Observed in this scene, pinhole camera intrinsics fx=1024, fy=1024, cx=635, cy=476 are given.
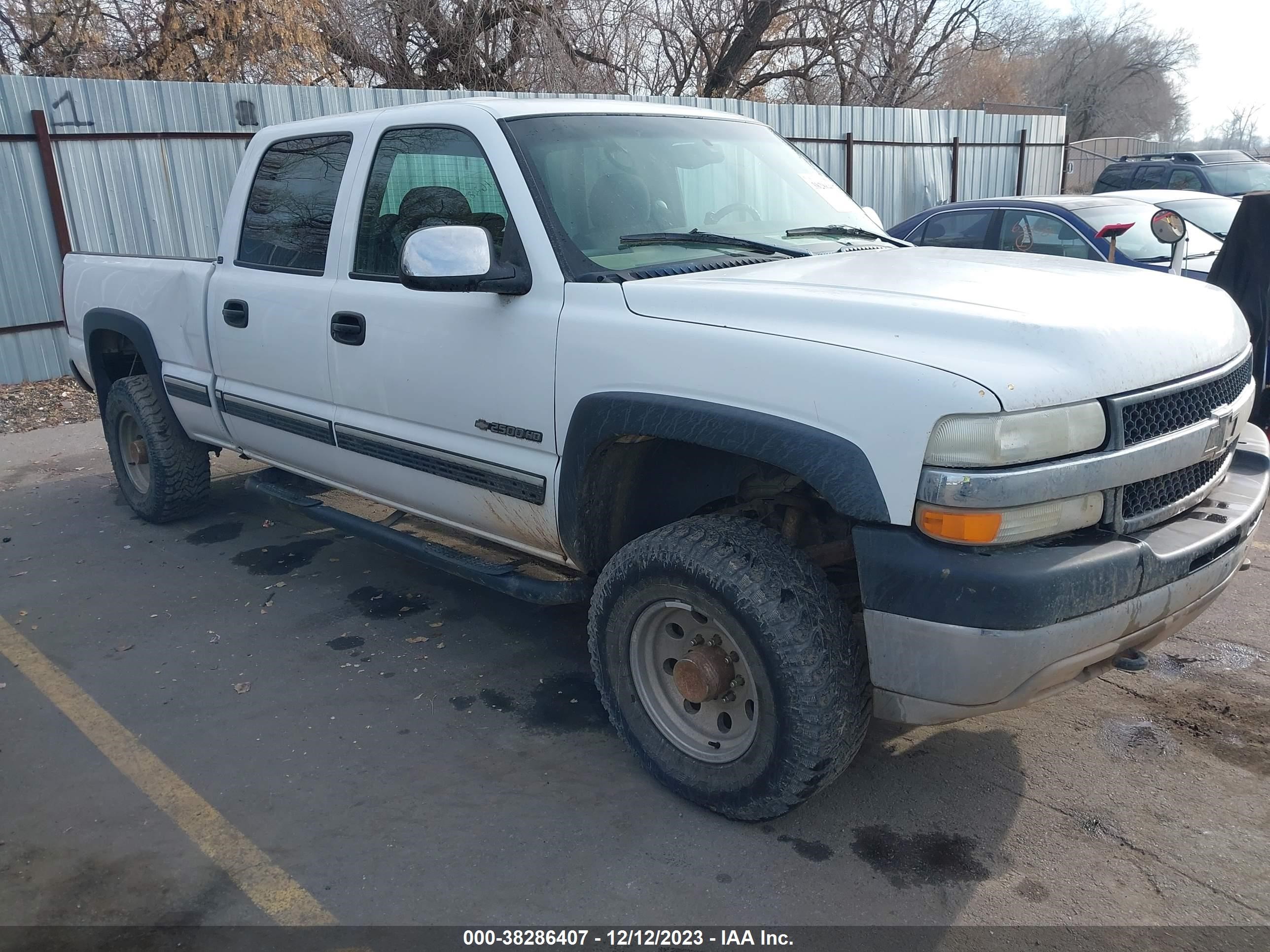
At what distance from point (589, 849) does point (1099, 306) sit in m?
2.06

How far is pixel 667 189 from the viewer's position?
3.70 metres

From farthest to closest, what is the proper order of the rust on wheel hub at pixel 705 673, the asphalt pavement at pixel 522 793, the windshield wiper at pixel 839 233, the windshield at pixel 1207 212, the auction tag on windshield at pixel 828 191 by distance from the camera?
the windshield at pixel 1207 212 → the auction tag on windshield at pixel 828 191 → the windshield wiper at pixel 839 233 → the rust on wheel hub at pixel 705 673 → the asphalt pavement at pixel 522 793

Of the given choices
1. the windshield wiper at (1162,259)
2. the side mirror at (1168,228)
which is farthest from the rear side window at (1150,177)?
the side mirror at (1168,228)

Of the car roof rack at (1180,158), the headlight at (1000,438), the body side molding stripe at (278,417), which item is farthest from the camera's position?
the car roof rack at (1180,158)

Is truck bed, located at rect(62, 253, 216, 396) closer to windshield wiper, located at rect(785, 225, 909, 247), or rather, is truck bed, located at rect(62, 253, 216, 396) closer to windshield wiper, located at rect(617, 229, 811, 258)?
windshield wiper, located at rect(617, 229, 811, 258)

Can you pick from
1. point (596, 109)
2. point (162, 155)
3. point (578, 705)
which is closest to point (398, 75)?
point (162, 155)

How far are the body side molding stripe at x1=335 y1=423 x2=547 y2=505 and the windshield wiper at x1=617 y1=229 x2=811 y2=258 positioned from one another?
0.87m

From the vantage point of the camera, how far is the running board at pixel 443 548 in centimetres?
360

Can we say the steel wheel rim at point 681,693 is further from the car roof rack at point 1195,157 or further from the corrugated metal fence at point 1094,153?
the corrugated metal fence at point 1094,153

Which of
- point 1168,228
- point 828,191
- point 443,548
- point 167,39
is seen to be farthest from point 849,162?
point 443,548

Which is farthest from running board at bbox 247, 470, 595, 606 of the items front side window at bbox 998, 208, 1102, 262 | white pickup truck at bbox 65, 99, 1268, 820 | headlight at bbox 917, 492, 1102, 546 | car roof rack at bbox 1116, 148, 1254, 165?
car roof rack at bbox 1116, 148, 1254, 165

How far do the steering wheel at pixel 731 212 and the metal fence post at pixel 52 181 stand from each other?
7.68 m

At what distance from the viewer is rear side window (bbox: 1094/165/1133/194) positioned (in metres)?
15.5

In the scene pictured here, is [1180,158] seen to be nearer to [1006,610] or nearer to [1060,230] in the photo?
[1060,230]
